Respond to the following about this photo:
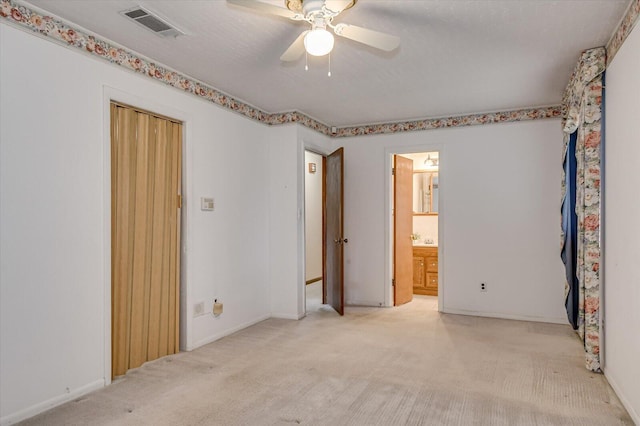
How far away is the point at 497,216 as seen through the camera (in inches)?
190

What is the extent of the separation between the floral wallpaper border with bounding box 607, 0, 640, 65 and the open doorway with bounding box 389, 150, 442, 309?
97.4 inches

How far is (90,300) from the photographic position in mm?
2781

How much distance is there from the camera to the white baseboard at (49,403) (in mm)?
2334

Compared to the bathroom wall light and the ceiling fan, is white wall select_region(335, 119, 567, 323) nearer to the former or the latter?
the bathroom wall light

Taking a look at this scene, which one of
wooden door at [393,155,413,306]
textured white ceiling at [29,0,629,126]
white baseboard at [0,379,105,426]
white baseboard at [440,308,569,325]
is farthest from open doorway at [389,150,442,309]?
white baseboard at [0,379,105,426]

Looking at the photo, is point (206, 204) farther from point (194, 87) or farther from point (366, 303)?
point (366, 303)

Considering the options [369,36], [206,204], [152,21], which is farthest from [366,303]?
[152,21]

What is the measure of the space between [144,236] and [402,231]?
3419 millimetres

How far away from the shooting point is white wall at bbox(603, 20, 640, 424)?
7.49 ft

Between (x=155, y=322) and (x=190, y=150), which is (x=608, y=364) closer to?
(x=155, y=322)

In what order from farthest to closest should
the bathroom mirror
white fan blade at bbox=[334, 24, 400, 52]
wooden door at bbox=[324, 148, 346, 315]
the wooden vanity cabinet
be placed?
1. the bathroom mirror
2. the wooden vanity cabinet
3. wooden door at bbox=[324, 148, 346, 315]
4. white fan blade at bbox=[334, 24, 400, 52]

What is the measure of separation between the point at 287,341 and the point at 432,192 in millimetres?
3687

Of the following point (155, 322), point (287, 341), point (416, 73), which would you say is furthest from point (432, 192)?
point (155, 322)

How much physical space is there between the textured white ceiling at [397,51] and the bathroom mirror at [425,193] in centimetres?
206
